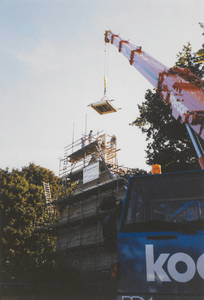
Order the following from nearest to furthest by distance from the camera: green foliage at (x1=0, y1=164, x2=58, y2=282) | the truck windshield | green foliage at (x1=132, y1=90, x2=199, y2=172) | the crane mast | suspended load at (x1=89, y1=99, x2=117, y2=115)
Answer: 1. the truck windshield
2. the crane mast
3. green foliage at (x1=132, y1=90, x2=199, y2=172)
4. suspended load at (x1=89, y1=99, x2=117, y2=115)
5. green foliage at (x1=0, y1=164, x2=58, y2=282)

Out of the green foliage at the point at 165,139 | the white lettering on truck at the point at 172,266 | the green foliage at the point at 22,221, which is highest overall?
the green foliage at the point at 165,139

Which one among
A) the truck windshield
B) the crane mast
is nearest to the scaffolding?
the crane mast

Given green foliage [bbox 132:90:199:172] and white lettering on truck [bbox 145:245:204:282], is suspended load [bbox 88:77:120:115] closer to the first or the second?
green foliage [bbox 132:90:199:172]

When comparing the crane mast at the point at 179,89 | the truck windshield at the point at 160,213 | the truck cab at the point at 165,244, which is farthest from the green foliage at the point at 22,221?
the truck cab at the point at 165,244

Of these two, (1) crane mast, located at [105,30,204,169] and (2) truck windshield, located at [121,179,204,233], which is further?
(1) crane mast, located at [105,30,204,169]

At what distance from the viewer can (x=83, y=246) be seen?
20719 mm

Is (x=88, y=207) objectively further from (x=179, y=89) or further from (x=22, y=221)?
(x=179, y=89)

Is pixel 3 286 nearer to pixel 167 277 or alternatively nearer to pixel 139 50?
pixel 139 50

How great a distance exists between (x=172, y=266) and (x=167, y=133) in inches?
670

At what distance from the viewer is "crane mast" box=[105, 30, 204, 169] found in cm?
653

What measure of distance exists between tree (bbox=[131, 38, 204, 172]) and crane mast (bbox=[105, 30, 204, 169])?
26.3 feet

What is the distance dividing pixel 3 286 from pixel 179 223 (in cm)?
1386

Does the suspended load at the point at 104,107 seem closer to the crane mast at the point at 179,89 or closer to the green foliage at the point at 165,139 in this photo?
the green foliage at the point at 165,139

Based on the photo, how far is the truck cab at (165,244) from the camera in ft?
10.3
